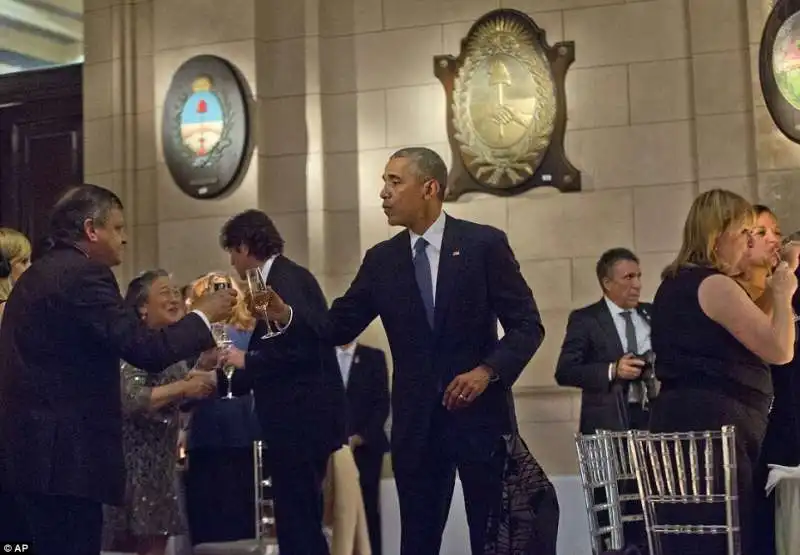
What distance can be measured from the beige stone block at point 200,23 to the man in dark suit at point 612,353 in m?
2.75

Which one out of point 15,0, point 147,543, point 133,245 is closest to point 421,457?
point 147,543

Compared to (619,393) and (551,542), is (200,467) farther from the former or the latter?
(551,542)

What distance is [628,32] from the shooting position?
7551 mm

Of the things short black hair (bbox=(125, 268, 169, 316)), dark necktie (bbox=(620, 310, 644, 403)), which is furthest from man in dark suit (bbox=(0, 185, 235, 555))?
dark necktie (bbox=(620, 310, 644, 403))

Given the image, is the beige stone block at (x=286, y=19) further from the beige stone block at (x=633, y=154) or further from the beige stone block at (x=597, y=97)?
the beige stone block at (x=633, y=154)

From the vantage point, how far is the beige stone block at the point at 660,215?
24.2 feet

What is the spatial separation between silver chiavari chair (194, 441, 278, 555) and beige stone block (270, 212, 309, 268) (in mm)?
1778

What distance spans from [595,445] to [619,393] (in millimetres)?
2297

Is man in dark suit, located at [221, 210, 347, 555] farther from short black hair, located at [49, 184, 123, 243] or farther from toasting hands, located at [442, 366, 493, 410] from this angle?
short black hair, located at [49, 184, 123, 243]

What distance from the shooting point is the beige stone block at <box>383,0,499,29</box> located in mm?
7855

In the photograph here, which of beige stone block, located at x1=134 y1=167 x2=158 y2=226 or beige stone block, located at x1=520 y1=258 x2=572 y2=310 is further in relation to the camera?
beige stone block, located at x1=134 y1=167 x2=158 y2=226

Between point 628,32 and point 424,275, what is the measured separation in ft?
11.7

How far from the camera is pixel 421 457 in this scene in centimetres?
427

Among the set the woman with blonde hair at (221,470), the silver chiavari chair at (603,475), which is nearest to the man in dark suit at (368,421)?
the woman with blonde hair at (221,470)
